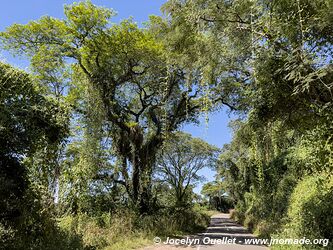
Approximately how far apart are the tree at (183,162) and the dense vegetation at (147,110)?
24.1 ft

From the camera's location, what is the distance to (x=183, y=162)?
32844 mm

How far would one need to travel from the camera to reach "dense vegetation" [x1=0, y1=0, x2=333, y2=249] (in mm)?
6656

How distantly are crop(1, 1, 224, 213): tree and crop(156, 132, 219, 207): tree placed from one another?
11.7 m

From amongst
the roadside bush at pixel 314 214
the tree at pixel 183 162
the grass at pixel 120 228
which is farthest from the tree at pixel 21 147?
the tree at pixel 183 162

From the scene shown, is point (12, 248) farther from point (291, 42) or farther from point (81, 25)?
point (81, 25)

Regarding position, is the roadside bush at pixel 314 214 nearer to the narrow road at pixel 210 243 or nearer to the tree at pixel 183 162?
the narrow road at pixel 210 243

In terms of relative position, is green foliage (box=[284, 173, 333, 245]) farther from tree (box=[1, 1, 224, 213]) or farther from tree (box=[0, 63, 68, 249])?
tree (box=[0, 63, 68, 249])

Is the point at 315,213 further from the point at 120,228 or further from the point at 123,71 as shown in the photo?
the point at 123,71

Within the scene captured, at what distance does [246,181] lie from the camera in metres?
29.1

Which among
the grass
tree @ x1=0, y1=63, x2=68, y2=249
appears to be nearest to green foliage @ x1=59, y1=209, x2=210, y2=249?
the grass

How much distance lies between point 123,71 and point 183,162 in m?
18.2

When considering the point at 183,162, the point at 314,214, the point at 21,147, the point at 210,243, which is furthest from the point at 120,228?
the point at 183,162

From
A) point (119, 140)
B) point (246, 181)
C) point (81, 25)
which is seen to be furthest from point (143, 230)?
point (246, 181)

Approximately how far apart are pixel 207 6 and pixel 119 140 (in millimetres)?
11628
